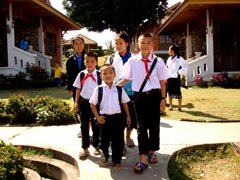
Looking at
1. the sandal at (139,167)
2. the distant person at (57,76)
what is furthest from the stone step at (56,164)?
the distant person at (57,76)

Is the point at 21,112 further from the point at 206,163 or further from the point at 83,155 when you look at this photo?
the point at 206,163

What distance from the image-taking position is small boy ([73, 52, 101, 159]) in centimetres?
494

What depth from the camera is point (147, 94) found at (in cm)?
446

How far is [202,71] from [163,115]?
9.02m

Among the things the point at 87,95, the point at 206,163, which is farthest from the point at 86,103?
the point at 206,163

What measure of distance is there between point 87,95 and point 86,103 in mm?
111

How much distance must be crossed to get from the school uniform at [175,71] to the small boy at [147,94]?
452 cm

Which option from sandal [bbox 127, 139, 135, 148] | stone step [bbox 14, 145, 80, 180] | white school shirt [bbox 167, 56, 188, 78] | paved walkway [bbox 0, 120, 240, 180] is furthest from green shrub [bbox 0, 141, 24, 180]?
white school shirt [bbox 167, 56, 188, 78]

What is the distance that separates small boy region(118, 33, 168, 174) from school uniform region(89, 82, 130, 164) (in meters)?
0.23

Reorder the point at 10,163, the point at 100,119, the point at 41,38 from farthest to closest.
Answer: the point at 41,38
the point at 100,119
the point at 10,163

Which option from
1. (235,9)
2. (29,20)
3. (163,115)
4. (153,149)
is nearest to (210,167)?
(153,149)

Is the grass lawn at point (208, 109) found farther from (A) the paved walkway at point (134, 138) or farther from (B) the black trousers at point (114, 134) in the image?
(B) the black trousers at point (114, 134)

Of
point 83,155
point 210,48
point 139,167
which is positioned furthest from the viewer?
point 210,48

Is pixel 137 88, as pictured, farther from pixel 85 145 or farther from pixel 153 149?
pixel 85 145
